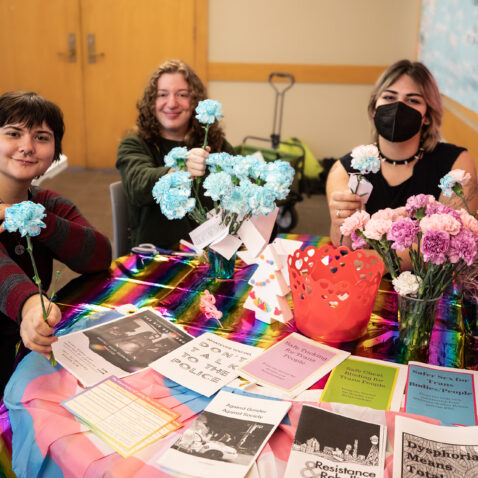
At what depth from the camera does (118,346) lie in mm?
1199

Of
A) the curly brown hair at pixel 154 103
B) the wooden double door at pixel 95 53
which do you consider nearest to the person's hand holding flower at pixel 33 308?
the curly brown hair at pixel 154 103

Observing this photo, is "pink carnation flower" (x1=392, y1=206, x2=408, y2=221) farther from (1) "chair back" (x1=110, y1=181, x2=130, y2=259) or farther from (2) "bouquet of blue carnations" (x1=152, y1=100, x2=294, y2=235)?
(1) "chair back" (x1=110, y1=181, x2=130, y2=259)

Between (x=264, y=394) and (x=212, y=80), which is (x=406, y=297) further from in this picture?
(x=212, y=80)

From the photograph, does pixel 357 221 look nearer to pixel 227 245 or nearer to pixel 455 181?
pixel 455 181

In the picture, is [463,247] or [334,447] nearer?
[334,447]

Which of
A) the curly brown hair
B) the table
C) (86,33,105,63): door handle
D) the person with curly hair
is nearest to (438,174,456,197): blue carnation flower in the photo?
the table

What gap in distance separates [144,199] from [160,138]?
359 millimetres

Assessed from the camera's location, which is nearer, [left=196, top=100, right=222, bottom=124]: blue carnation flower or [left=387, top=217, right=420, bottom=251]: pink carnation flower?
[left=387, top=217, right=420, bottom=251]: pink carnation flower

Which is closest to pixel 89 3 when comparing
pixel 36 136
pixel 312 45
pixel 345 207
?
pixel 312 45

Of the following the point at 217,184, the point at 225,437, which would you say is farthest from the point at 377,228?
the point at 225,437

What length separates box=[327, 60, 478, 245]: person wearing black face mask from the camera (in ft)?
6.30

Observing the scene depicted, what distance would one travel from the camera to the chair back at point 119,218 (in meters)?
2.14

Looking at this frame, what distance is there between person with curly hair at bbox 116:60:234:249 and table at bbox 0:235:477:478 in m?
0.46

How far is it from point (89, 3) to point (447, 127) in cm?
373
